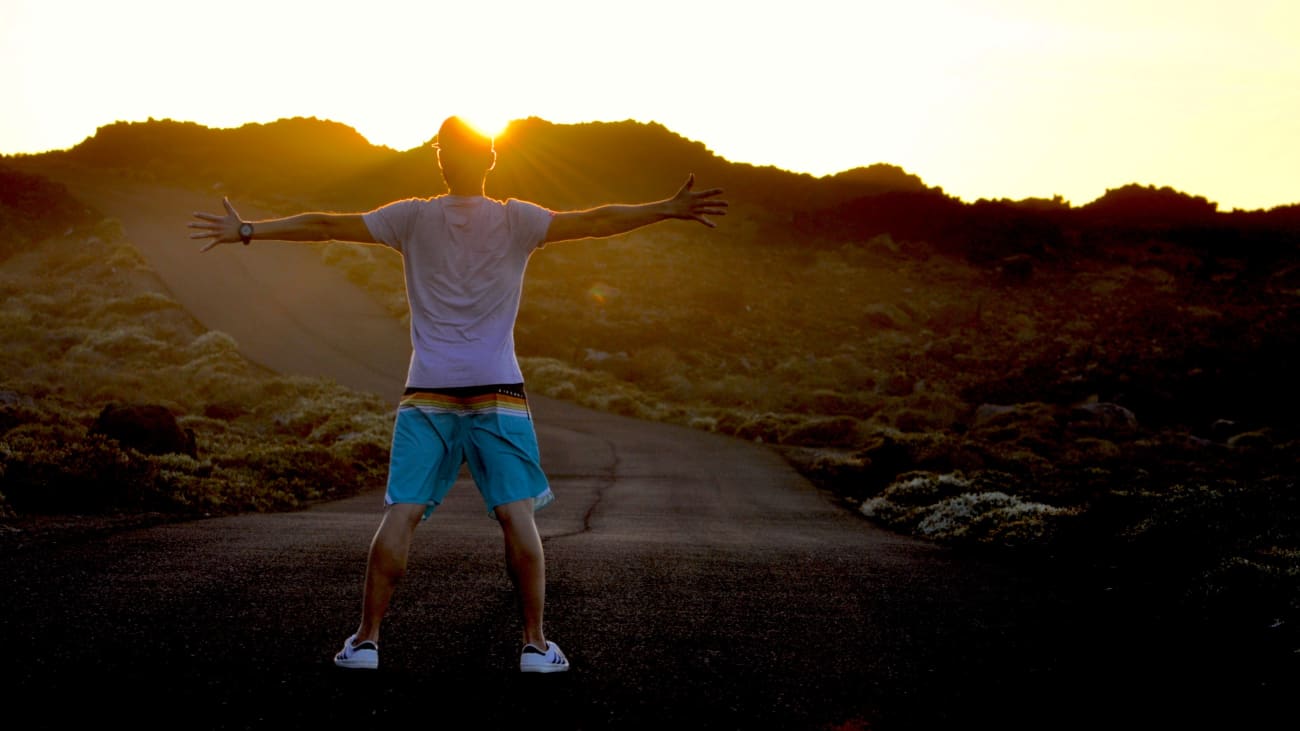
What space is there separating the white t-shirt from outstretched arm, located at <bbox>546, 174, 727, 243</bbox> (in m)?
0.08

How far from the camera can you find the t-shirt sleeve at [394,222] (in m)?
4.22

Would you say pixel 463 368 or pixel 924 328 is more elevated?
pixel 463 368

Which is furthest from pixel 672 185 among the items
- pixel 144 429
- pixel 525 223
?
pixel 525 223

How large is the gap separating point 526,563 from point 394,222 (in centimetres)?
134

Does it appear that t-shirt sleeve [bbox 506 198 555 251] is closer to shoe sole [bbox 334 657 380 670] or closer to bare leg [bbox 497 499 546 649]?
bare leg [bbox 497 499 546 649]

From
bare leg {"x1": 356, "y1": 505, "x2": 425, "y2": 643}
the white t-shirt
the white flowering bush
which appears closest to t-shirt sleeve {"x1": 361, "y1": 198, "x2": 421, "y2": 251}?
the white t-shirt

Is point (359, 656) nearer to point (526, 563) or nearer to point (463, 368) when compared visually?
point (526, 563)

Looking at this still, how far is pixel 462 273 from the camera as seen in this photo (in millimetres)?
4199

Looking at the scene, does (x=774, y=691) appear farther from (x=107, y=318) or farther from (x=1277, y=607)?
(x=107, y=318)

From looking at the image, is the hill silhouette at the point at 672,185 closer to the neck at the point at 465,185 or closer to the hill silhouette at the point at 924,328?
the hill silhouette at the point at 924,328

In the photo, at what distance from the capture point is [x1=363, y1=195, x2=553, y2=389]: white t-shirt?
415 centimetres

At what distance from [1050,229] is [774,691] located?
80.2 metres

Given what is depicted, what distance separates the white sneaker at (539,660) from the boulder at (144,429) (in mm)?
10886

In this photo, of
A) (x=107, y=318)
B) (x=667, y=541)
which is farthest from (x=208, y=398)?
(x=667, y=541)
